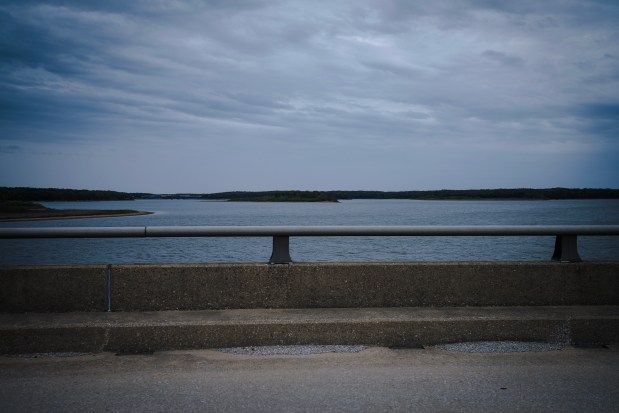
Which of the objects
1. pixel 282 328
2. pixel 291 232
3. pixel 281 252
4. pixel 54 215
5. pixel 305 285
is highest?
pixel 291 232

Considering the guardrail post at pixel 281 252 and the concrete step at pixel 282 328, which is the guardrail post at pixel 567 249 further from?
the guardrail post at pixel 281 252

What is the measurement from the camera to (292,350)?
4.71 m

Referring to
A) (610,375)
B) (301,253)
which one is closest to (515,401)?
(610,375)

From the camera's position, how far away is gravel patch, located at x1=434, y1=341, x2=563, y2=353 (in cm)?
476

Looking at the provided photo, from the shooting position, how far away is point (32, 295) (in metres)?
5.14

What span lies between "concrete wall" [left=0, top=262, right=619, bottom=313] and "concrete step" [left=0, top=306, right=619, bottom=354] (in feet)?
0.53

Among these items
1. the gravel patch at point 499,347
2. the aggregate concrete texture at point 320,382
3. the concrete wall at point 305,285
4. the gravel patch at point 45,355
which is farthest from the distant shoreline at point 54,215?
the gravel patch at point 499,347

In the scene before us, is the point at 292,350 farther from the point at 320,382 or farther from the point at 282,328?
the point at 320,382

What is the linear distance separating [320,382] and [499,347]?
1.90 metres

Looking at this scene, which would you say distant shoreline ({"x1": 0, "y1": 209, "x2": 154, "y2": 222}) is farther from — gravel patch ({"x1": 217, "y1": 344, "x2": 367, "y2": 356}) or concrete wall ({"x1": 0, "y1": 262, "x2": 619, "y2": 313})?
gravel patch ({"x1": 217, "y1": 344, "x2": 367, "y2": 356})

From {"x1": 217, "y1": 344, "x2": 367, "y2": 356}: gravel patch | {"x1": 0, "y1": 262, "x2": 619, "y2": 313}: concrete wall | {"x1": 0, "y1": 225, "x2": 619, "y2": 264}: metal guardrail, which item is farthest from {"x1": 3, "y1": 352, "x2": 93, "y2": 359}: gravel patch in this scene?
{"x1": 217, "y1": 344, "x2": 367, "y2": 356}: gravel patch

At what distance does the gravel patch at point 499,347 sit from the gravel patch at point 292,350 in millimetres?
865

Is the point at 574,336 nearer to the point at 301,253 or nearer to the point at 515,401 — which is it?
the point at 515,401

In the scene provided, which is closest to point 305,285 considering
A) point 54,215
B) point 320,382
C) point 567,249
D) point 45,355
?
point 320,382
